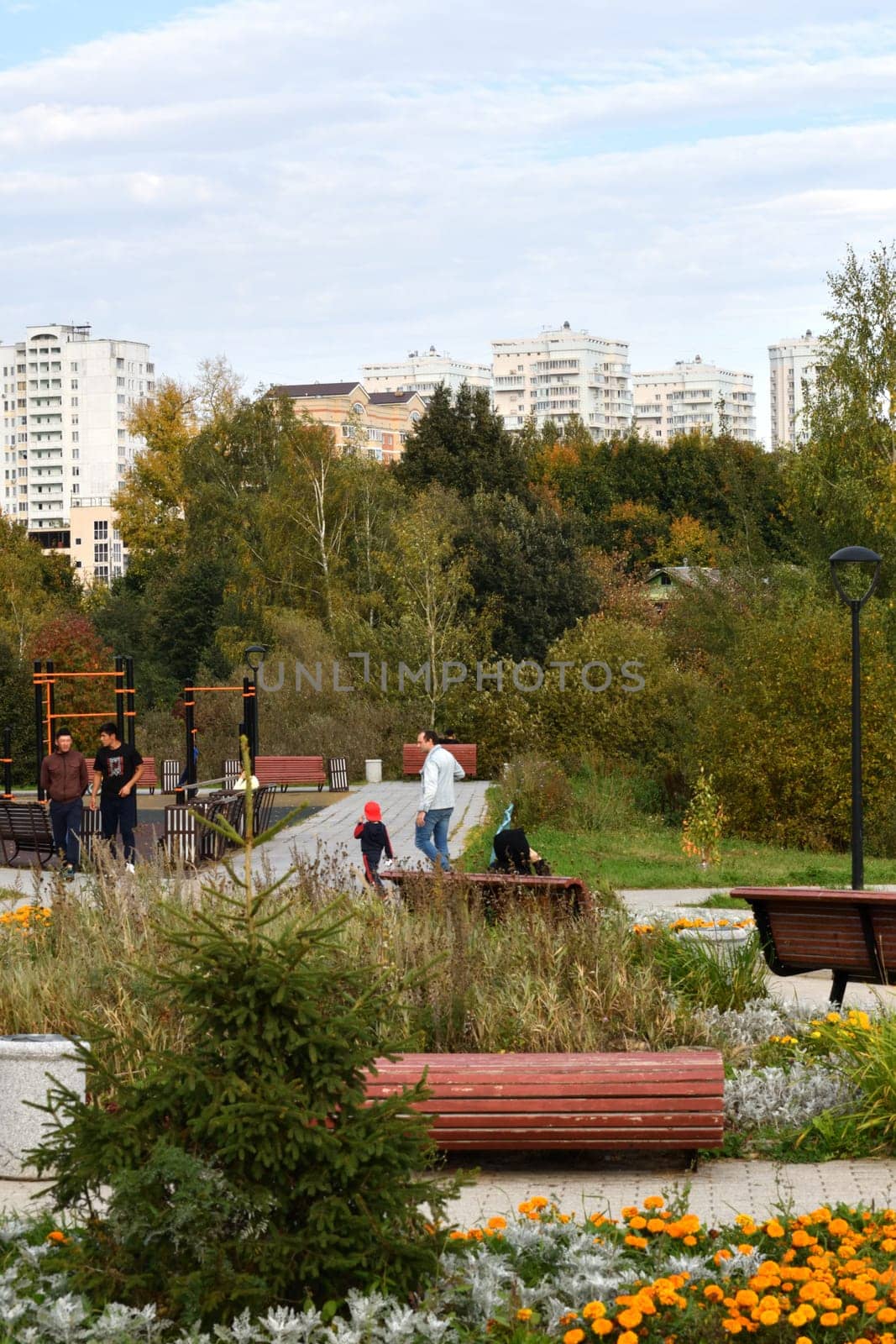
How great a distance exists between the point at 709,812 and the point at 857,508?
2098 cm

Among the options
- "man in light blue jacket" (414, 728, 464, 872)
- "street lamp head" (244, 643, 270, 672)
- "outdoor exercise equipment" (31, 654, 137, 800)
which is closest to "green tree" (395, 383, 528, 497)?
"street lamp head" (244, 643, 270, 672)

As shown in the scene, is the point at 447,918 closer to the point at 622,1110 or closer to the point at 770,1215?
the point at 622,1110

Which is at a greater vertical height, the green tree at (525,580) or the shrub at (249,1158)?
the green tree at (525,580)

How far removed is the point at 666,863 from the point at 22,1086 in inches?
471

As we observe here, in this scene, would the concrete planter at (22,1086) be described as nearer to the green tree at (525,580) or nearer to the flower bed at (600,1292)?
the flower bed at (600,1292)

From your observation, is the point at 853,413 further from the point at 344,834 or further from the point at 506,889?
the point at 506,889

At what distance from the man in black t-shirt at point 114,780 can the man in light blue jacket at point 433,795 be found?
284 centimetres

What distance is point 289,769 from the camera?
107 feet

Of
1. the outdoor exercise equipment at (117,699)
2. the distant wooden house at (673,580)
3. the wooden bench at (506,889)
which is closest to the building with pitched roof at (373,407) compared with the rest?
the distant wooden house at (673,580)

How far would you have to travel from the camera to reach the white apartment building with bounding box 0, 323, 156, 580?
561ft

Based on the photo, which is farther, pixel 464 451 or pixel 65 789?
pixel 464 451

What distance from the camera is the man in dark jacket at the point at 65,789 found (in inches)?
629

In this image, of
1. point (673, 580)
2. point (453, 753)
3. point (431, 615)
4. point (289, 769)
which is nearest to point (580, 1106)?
point (289, 769)

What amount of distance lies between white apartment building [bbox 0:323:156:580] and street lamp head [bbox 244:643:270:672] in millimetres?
133355
